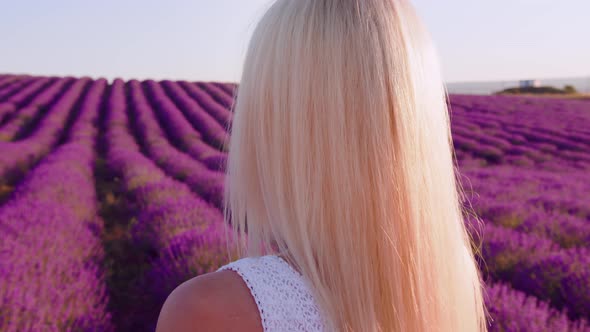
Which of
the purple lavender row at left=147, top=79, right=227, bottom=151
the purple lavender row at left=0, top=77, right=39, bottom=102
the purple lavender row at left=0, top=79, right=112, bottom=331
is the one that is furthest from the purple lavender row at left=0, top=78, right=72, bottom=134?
the purple lavender row at left=0, top=79, right=112, bottom=331

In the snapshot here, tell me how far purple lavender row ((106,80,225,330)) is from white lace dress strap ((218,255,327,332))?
2.34 m

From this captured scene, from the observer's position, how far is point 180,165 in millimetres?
7922

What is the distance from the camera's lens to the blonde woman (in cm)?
86

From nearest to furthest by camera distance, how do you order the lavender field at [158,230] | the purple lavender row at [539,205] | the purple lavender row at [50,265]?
1. the purple lavender row at [50,265]
2. the lavender field at [158,230]
3. the purple lavender row at [539,205]

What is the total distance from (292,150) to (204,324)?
1.09 ft

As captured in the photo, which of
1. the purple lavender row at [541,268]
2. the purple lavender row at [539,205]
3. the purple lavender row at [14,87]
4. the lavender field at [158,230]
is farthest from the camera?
the purple lavender row at [14,87]

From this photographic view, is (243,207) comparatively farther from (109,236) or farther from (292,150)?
(109,236)

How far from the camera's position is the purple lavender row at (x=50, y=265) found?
229cm

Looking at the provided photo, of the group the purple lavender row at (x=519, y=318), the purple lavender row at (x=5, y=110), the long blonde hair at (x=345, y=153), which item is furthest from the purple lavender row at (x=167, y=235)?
the purple lavender row at (x=5, y=110)

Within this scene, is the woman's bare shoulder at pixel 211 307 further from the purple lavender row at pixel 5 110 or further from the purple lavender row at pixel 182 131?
the purple lavender row at pixel 5 110

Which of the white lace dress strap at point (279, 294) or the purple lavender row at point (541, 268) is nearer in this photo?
the white lace dress strap at point (279, 294)

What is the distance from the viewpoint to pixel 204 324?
708 millimetres

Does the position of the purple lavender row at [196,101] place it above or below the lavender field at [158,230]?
above

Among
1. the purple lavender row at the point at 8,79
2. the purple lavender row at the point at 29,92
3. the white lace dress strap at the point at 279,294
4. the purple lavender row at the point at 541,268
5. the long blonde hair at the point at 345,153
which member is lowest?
the purple lavender row at the point at 541,268
